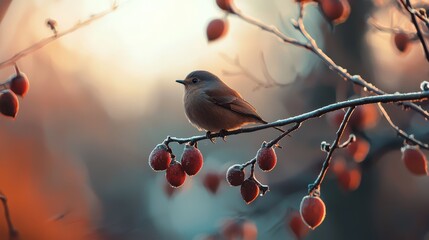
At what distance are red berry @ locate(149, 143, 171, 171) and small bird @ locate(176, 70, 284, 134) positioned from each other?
22.3 inches

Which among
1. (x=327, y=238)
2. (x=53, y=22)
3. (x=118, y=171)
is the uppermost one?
(x=53, y=22)

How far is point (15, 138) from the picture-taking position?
193 inches

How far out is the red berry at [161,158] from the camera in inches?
66.4

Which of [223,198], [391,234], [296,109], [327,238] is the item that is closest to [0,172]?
[296,109]

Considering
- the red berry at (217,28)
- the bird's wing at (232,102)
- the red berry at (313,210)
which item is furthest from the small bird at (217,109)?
the red berry at (313,210)

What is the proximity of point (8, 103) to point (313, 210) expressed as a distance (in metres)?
0.99

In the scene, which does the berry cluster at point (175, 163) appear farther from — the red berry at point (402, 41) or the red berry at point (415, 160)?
the red berry at point (402, 41)

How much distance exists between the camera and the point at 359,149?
108 inches

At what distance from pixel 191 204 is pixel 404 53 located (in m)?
12.2

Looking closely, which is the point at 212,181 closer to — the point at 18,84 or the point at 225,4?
the point at 225,4

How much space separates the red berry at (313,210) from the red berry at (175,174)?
0.38 meters

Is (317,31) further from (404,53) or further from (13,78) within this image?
(13,78)

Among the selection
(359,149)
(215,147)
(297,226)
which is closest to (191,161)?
(297,226)

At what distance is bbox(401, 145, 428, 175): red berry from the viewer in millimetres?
2100
